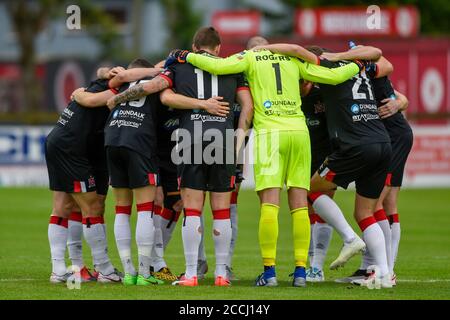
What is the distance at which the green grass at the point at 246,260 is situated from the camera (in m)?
10.1

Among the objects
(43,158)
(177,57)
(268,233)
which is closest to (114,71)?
(177,57)

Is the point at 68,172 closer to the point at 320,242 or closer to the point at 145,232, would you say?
the point at 145,232

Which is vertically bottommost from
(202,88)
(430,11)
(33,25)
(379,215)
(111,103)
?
(379,215)

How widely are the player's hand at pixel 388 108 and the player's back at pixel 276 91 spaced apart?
1.15 m

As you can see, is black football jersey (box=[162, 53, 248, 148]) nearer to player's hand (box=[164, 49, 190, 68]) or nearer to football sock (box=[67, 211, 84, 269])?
player's hand (box=[164, 49, 190, 68])

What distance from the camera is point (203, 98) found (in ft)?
35.7

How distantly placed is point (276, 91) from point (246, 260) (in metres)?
3.94

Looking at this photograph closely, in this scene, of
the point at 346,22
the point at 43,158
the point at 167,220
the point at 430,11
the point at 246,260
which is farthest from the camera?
the point at 430,11

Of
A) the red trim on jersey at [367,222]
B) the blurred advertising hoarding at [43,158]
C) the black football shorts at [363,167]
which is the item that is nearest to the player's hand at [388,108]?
the black football shorts at [363,167]

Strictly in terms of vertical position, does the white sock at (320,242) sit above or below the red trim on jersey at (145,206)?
below

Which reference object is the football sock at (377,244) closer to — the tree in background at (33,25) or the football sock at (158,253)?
the football sock at (158,253)

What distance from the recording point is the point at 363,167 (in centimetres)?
1104

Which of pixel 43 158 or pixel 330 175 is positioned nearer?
pixel 330 175

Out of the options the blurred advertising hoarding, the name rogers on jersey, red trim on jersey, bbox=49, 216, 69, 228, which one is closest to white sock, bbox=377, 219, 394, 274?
the name rogers on jersey
